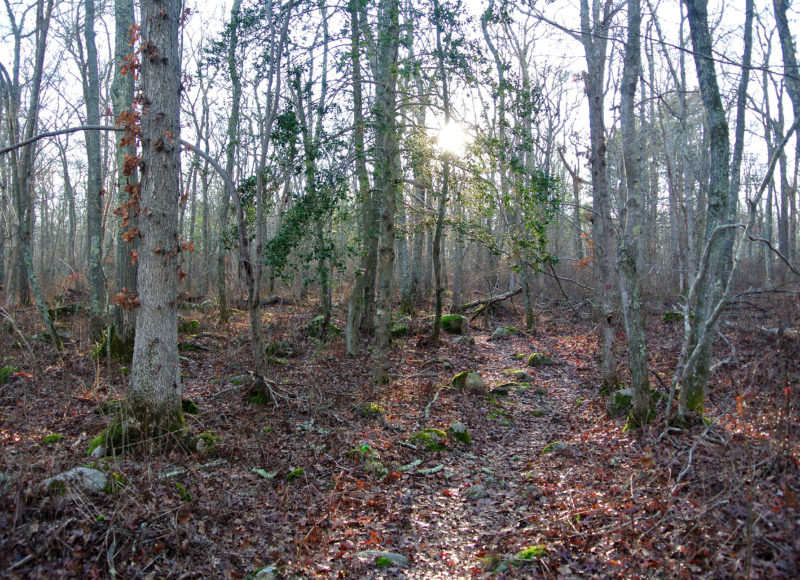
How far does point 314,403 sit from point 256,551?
3694 millimetres

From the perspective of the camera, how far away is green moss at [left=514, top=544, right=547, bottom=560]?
3982 mm

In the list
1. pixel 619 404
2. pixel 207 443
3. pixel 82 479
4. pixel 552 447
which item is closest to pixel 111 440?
pixel 207 443

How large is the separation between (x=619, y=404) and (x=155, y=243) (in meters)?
6.82

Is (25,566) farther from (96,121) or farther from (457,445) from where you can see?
(96,121)

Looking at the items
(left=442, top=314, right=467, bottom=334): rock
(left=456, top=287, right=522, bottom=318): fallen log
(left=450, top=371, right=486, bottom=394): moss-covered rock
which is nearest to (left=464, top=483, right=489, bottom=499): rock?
(left=450, top=371, right=486, bottom=394): moss-covered rock

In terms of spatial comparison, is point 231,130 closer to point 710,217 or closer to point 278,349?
point 278,349

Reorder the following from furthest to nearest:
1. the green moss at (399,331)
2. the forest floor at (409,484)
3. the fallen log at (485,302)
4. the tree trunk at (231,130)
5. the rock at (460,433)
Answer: the fallen log at (485,302) < the green moss at (399,331) < the tree trunk at (231,130) < the rock at (460,433) < the forest floor at (409,484)

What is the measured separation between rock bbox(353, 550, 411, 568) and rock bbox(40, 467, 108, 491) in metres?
2.30

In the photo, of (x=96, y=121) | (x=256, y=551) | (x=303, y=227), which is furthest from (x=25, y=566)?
(x=96, y=121)

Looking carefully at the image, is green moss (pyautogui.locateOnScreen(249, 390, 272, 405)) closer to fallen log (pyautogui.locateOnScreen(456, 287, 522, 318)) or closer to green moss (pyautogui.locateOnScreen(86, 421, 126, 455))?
green moss (pyautogui.locateOnScreen(86, 421, 126, 455))

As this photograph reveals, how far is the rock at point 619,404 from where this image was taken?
24.2 ft

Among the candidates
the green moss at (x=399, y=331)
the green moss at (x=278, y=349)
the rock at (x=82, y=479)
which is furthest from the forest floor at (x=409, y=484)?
the green moss at (x=399, y=331)

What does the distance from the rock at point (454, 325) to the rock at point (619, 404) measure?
744 cm

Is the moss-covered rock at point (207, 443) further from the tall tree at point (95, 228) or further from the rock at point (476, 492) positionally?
the tall tree at point (95, 228)
